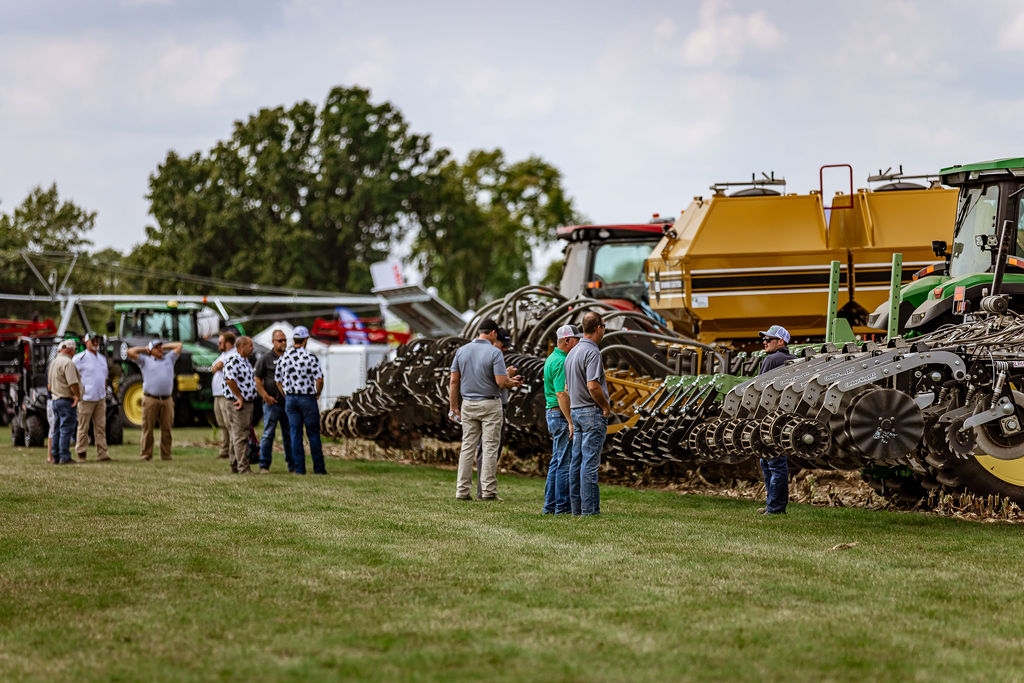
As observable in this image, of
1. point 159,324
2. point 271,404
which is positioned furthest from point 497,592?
point 159,324

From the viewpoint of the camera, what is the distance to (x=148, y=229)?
162 ft

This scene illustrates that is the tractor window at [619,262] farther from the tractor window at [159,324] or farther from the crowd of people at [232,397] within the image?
the tractor window at [159,324]

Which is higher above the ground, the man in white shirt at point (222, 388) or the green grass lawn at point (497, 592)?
the man in white shirt at point (222, 388)

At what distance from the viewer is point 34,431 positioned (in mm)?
21109

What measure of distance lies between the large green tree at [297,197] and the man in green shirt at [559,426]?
3669 cm

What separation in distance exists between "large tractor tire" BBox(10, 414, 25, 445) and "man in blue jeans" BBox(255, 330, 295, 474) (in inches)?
278

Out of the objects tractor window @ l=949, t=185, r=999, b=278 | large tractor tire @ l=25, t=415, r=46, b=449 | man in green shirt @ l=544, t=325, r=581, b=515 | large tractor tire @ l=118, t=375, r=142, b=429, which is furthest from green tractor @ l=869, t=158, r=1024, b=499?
large tractor tire @ l=118, t=375, r=142, b=429

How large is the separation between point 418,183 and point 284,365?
3413 cm

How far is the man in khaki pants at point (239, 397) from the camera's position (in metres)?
15.9

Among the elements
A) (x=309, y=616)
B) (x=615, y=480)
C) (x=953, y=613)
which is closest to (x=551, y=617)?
(x=309, y=616)

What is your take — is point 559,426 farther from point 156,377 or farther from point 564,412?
point 156,377

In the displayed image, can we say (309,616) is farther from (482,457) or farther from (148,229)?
(148,229)

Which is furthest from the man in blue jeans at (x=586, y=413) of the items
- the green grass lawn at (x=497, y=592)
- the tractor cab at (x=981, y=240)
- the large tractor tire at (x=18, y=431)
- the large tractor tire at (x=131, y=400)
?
the large tractor tire at (x=131, y=400)

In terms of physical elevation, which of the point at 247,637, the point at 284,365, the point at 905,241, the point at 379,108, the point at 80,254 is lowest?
the point at 247,637
